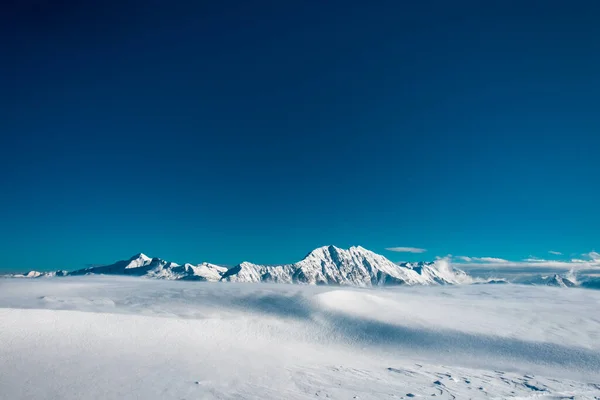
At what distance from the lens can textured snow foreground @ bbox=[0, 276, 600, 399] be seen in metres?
18.4

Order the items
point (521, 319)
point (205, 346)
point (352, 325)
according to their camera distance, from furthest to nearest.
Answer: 1. point (521, 319)
2. point (352, 325)
3. point (205, 346)

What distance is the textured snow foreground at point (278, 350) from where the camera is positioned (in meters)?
18.4

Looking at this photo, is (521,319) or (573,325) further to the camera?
(521,319)

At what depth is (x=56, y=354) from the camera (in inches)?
841

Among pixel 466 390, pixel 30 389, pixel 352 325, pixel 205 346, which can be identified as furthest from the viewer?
pixel 352 325

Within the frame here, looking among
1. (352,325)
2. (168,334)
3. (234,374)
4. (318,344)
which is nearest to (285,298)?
(352,325)

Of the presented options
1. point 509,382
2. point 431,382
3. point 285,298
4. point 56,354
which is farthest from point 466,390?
point 285,298

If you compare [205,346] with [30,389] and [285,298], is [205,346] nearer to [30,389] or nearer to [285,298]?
[30,389]

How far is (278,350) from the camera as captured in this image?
2825 cm

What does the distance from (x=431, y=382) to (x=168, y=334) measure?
64.8ft

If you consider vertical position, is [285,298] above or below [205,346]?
above

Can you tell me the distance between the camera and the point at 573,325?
136ft

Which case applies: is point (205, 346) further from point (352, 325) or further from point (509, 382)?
point (509, 382)

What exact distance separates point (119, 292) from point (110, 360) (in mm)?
32146
